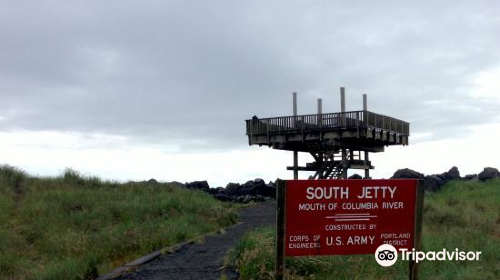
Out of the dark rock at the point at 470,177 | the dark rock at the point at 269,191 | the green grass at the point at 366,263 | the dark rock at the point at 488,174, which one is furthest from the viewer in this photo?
the dark rock at the point at 470,177

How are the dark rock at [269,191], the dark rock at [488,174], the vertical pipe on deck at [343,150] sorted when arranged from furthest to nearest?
1. the dark rock at [488,174]
2. the dark rock at [269,191]
3. the vertical pipe on deck at [343,150]

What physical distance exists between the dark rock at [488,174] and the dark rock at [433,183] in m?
2.05

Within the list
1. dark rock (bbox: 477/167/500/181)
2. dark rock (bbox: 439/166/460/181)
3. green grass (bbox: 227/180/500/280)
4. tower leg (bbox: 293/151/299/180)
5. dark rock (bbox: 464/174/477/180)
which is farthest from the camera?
dark rock (bbox: 439/166/460/181)

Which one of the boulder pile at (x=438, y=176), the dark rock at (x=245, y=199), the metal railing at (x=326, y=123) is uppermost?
the metal railing at (x=326, y=123)

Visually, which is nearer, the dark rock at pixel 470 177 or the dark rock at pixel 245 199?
the dark rock at pixel 245 199

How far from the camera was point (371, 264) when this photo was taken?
7.88 metres

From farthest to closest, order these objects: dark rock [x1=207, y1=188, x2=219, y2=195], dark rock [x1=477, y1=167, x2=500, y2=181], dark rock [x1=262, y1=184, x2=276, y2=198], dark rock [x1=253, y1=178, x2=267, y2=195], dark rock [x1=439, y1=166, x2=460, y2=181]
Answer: dark rock [x1=439, y1=166, x2=460, y2=181] → dark rock [x1=477, y1=167, x2=500, y2=181] → dark rock [x1=207, y1=188, x2=219, y2=195] → dark rock [x1=253, y1=178, x2=267, y2=195] → dark rock [x1=262, y1=184, x2=276, y2=198]

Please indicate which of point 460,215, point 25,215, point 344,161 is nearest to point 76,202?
point 25,215

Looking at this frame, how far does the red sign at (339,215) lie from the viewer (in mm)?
6086

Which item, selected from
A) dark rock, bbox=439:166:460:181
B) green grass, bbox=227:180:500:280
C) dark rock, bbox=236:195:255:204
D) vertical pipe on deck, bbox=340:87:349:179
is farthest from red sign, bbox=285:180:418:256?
dark rock, bbox=439:166:460:181

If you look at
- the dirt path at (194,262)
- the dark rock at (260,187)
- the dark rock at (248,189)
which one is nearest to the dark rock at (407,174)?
the dark rock at (260,187)

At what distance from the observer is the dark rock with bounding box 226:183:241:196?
26.6m

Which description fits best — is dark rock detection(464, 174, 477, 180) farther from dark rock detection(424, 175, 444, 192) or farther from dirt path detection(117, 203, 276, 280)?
dirt path detection(117, 203, 276, 280)

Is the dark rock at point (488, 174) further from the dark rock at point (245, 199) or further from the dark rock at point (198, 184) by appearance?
the dark rock at point (198, 184)
